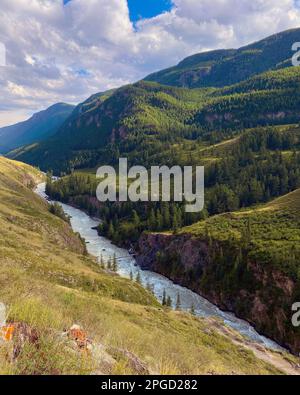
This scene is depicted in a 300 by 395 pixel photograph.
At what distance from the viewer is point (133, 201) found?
14175 centimetres

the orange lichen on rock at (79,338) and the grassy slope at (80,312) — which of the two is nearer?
the grassy slope at (80,312)

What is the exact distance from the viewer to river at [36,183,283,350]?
62.8m

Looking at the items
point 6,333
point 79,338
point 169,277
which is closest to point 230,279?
point 169,277

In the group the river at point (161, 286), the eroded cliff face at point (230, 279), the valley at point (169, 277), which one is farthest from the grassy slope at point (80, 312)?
the eroded cliff face at point (230, 279)

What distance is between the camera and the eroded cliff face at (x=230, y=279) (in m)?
61.6

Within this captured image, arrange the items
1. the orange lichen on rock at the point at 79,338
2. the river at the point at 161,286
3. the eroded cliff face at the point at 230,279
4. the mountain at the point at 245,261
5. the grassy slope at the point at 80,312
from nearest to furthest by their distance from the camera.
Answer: the grassy slope at the point at 80,312, the orange lichen on rock at the point at 79,338, the eroded cliff face at the point at 230,279, the river at the point at 161,286, the mountain at the point at 245,261

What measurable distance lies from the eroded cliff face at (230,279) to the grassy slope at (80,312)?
19.2m

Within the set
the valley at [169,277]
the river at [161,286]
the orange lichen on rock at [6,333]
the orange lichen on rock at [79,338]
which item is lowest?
the river at [161,286]

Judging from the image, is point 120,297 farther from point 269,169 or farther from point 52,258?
point 269,169

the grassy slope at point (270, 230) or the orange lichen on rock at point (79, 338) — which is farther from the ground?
the orange lichen on rock at point (79, 338)

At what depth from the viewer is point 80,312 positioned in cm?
1669

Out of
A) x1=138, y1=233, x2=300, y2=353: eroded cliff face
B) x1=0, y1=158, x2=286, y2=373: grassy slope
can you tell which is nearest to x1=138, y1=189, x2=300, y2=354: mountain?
x1=138, y1=233, x2=300, y2=353: eroded cliff face

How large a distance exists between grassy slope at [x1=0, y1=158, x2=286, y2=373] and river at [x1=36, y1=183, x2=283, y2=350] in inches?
530

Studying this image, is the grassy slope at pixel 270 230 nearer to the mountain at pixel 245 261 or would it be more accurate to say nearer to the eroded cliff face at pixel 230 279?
the mountain at pixel 245 261
